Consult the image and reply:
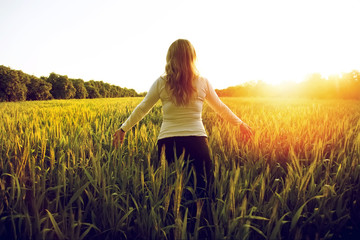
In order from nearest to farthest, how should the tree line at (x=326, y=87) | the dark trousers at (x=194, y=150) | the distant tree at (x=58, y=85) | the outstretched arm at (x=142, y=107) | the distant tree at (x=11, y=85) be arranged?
the dark trousers at (x=194, y=150) → the outstretched arm at (x=142, y=107) → the distant tree at (x=11, y=85) → the tree line at (x=326, y=87) → the distant tree at (x=58, y=85)

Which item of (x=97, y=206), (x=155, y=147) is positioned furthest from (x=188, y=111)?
(x=97, y=206)

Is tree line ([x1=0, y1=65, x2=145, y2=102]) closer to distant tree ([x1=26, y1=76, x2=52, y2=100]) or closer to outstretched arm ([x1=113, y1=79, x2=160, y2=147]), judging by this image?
distant tree ([x1=26, y1=76, x2=52, y2=100])

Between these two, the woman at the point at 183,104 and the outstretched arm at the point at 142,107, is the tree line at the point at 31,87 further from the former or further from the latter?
the woman at the point at 183,104

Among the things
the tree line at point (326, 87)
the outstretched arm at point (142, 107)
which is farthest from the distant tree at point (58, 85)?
the outstretched arm at point (142, 107)

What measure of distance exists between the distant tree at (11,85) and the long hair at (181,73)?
2472 centimetres

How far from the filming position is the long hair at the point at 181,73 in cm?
196

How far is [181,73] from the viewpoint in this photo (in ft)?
6.48

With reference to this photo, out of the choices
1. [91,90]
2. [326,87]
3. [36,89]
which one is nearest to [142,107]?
[36,89]

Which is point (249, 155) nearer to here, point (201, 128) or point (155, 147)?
point (201, 128)

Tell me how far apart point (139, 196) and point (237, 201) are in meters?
0.66

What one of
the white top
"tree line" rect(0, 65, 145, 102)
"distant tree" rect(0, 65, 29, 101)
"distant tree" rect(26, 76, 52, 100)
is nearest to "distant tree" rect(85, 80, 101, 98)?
"tree line" rect(0, 65, 145, 102)

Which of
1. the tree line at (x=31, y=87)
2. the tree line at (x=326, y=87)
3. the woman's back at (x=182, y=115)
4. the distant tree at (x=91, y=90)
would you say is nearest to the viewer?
the woman's back at (x=182, y=115)

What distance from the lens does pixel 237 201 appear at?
1384mm

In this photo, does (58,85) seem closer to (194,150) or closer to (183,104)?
(183,104)
